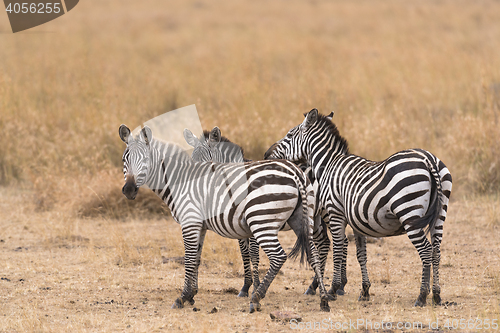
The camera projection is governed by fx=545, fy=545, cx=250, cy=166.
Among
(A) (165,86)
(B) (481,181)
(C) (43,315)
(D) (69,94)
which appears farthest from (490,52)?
(C) (43,315)

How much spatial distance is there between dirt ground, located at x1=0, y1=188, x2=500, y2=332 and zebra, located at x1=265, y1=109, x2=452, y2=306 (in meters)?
0.60

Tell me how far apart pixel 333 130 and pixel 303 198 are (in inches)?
53.2

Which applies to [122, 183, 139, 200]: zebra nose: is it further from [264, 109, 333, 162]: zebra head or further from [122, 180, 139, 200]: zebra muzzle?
[264, 109, 333, 162]: zebra head

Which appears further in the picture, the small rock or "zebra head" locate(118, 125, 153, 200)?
"zebra head" locate(118, 125, 153, 200)

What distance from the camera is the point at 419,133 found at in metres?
11.7

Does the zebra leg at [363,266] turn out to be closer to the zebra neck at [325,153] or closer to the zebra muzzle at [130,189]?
the zebra neck at [325,153]

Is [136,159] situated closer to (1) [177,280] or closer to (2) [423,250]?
(1) [177,280]

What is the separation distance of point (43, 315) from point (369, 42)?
17.6 meters

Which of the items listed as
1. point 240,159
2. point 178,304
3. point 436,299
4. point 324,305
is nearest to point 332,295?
point 324,305

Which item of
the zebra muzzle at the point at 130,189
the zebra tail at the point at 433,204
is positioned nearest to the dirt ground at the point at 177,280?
the zebra tail at the point at 433,204

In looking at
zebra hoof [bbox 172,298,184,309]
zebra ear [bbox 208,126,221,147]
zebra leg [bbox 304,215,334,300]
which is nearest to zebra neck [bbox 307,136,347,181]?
zebra leg [bbox 304,215,334,300]

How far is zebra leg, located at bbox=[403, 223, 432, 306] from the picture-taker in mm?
5176

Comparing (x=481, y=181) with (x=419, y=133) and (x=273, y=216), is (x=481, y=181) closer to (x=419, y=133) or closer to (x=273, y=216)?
(x=419, y=133)

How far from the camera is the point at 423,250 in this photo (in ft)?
17.3
